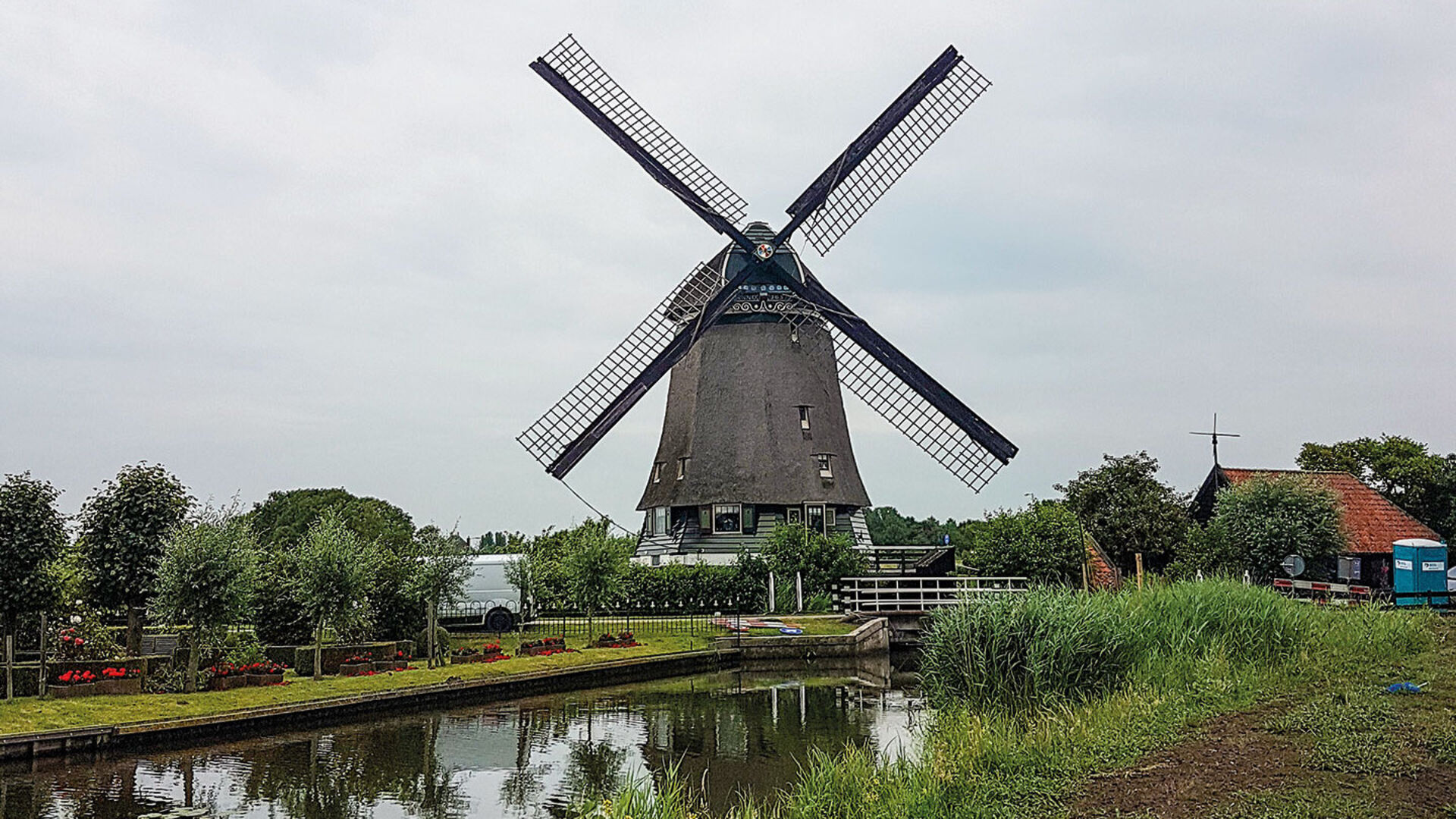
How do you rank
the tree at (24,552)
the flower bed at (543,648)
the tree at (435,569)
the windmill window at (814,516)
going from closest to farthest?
1. the tree at (24,552)
2. the tree at (435,569)
3. the flower bed at (543,648)
4. the windmill window at (814,516)

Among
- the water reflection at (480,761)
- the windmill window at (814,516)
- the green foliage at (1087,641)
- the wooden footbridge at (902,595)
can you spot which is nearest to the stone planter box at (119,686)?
the water reflection at (480,761)

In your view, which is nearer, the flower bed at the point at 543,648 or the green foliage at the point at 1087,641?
the green foliage at the point at 1087,641

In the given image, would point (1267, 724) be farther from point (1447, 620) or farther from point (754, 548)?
point (754, 548)

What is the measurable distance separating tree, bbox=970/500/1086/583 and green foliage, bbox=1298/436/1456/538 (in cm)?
1814

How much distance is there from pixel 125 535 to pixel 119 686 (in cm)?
330

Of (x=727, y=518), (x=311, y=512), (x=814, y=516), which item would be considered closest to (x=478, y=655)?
(x=727, y=518)

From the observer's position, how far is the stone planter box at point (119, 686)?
15797 millimetres

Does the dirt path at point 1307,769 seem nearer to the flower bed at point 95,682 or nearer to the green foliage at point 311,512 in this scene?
the flower bed at point 95,682

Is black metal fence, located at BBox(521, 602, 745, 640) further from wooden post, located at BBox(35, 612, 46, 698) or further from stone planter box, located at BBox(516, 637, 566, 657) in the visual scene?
wooden post, located at BBox(35, 612, 46, 698)

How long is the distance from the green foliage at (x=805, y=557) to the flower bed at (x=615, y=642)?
18.7ft

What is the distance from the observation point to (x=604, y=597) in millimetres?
24469

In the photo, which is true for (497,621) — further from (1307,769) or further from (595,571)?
(1307,769)

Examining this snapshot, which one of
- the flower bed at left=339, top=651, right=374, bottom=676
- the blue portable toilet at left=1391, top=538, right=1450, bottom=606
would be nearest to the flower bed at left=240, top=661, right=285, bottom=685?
the flower bed at left=339, top=651, right=374, bottom=676

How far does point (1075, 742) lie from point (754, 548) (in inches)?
812
